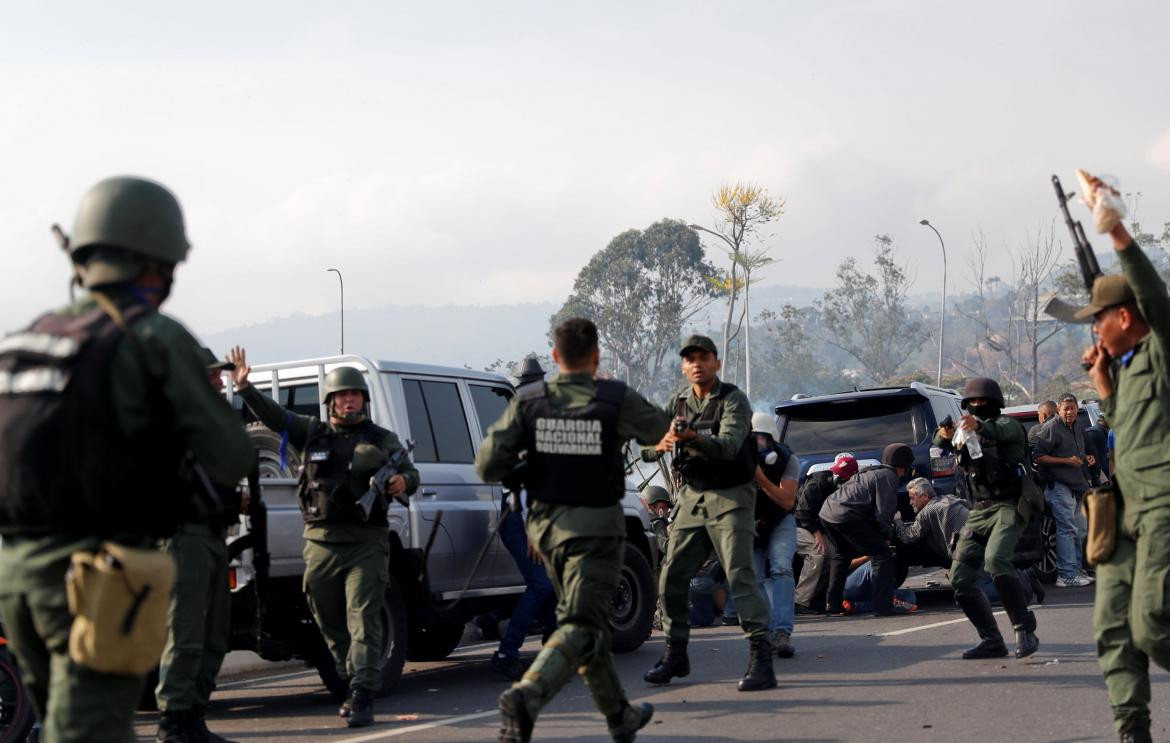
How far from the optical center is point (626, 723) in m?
5.93

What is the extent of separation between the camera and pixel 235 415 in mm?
3578

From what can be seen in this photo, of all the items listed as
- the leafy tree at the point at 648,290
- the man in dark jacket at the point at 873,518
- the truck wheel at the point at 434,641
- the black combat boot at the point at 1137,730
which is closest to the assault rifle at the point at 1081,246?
the black combat boot at the point at 1137,730

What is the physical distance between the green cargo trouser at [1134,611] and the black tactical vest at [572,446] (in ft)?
6.70

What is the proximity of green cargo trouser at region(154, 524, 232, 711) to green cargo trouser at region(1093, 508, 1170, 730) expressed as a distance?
401cm

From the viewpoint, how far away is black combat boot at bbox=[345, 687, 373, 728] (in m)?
7.23

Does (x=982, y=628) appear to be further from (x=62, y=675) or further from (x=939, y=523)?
(x=62, y=675)

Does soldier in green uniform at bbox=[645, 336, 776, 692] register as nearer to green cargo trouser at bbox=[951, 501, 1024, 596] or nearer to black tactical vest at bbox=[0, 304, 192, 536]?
green cargo trouser at bbox=[951, 501, 1024, 596]

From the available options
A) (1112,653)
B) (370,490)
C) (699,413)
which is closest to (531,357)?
(699,413)

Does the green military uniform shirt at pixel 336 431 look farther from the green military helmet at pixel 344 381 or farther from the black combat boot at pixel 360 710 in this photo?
the black combat boot at pixel 360 710

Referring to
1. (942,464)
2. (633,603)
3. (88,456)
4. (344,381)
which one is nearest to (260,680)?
(633,603)

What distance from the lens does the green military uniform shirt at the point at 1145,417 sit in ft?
15.9

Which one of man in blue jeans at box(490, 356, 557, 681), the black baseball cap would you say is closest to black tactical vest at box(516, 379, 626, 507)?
the black baseball cap

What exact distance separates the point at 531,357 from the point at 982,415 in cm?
321

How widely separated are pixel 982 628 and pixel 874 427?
4026mm
